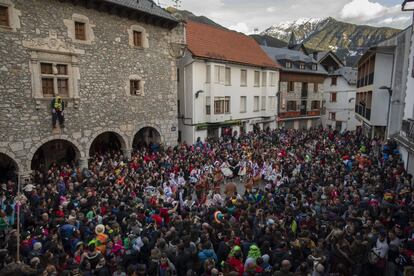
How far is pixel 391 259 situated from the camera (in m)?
6.80

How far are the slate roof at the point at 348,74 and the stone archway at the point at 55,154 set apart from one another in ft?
120

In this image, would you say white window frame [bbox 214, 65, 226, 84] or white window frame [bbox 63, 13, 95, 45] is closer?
white window frame [bbox 63, 13, 95, 45]

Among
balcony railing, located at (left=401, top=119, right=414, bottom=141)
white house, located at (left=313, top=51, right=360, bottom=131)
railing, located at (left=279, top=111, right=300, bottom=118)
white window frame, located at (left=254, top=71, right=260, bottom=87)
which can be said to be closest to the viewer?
balcony railing, located at (left=401, top=119, right=414, bottom=141)

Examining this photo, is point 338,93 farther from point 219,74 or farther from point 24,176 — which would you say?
point 24,176

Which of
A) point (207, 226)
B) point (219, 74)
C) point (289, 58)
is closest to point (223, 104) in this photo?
point (219, 74)

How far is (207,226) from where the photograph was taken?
720cm

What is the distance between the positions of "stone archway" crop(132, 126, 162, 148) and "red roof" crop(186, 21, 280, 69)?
279 inches

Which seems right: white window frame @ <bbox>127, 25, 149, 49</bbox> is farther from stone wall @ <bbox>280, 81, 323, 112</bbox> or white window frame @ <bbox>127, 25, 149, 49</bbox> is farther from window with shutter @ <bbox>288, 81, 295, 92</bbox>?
window with shutter @ <bbox>288, 81, 295, 92</bbox>

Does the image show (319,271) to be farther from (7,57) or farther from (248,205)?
(7,57)

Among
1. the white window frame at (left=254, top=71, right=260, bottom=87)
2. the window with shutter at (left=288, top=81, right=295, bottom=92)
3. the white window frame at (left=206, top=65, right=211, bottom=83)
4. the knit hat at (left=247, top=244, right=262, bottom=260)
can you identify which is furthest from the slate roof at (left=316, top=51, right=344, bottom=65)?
the knit hat at (left=247, top=244, right=262, bottom=260)

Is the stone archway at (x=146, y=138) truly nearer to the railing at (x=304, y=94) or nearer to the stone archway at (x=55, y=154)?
the stone archway at (x=55, y=154)

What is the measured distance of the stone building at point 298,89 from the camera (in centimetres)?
3550

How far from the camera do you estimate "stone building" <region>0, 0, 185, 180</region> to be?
1327cm

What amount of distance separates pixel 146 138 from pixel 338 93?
31.4 m
